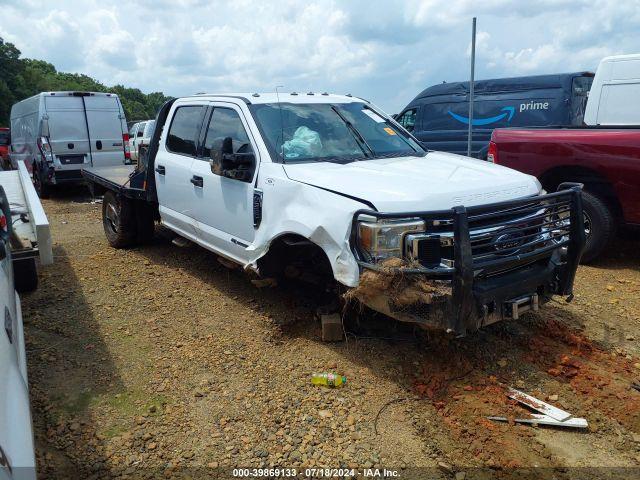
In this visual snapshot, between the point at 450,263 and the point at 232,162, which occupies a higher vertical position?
the point at 232,162

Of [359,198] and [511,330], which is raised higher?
[359,198]

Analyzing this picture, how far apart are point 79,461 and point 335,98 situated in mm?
3738

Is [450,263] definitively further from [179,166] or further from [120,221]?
[120,221]

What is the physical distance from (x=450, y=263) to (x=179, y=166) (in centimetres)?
315

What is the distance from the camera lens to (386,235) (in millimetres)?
3295

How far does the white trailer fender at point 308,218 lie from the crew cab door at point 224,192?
0.70ft

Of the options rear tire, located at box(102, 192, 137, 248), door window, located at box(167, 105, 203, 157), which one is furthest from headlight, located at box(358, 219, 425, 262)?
rear tire, located at box(102, 192, 137, 248)

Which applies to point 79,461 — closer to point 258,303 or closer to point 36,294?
point 258,303

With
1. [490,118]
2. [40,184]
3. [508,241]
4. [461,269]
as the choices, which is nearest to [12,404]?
[461,269]

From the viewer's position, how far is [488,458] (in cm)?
286

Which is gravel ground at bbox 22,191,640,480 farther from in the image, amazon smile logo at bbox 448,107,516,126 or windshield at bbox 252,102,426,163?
amazon smile logo at bbox 448,107,516,126

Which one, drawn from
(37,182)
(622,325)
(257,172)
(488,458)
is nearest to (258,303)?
(257,172)

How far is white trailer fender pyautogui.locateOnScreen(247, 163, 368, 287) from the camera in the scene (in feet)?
11.3

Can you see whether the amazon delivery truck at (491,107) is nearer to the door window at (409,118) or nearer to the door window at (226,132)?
the door window at (409,118)
